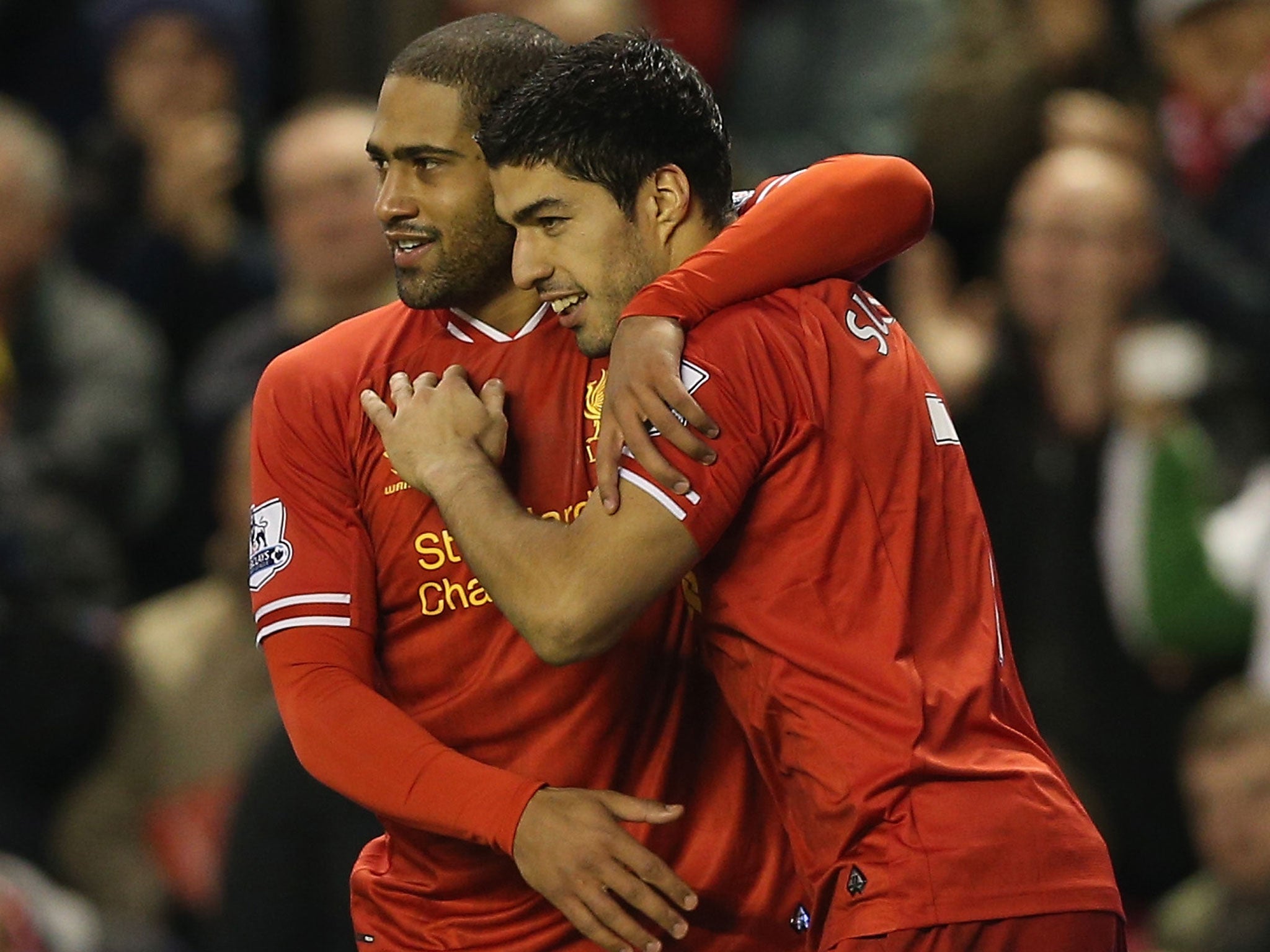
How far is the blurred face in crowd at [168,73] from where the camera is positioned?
7.98 meters

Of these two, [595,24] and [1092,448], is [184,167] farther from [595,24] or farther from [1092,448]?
[1092,448]

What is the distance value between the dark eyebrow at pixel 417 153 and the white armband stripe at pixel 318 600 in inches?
26.7

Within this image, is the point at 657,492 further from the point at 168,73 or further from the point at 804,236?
the point at 168,73

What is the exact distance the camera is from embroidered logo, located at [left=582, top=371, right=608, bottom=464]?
374 centimetres

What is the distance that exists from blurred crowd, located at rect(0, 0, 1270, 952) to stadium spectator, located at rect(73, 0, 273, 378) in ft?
0.10

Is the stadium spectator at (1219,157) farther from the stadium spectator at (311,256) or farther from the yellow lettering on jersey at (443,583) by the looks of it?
the yellow lettering on jersey at (443,583)

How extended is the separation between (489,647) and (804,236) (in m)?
0.81

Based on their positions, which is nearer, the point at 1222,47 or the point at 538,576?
the point at 538,576

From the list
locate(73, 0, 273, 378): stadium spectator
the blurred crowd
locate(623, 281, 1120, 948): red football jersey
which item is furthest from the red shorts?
locate(73, 0, 273, 378): stadium spectator

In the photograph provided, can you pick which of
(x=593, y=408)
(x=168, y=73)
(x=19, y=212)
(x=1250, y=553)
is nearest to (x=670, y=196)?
(x=593, y=408)

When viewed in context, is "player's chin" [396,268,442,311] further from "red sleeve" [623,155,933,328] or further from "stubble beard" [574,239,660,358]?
"red sleeve" [623,155,933,328]

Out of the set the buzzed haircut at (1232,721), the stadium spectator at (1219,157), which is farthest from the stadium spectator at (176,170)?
the buzzed haircut at (1232,721)

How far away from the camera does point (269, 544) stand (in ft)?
12.4

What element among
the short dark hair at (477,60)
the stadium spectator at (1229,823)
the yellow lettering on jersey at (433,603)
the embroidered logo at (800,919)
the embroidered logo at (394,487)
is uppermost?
the short dark hair at (477,60)
